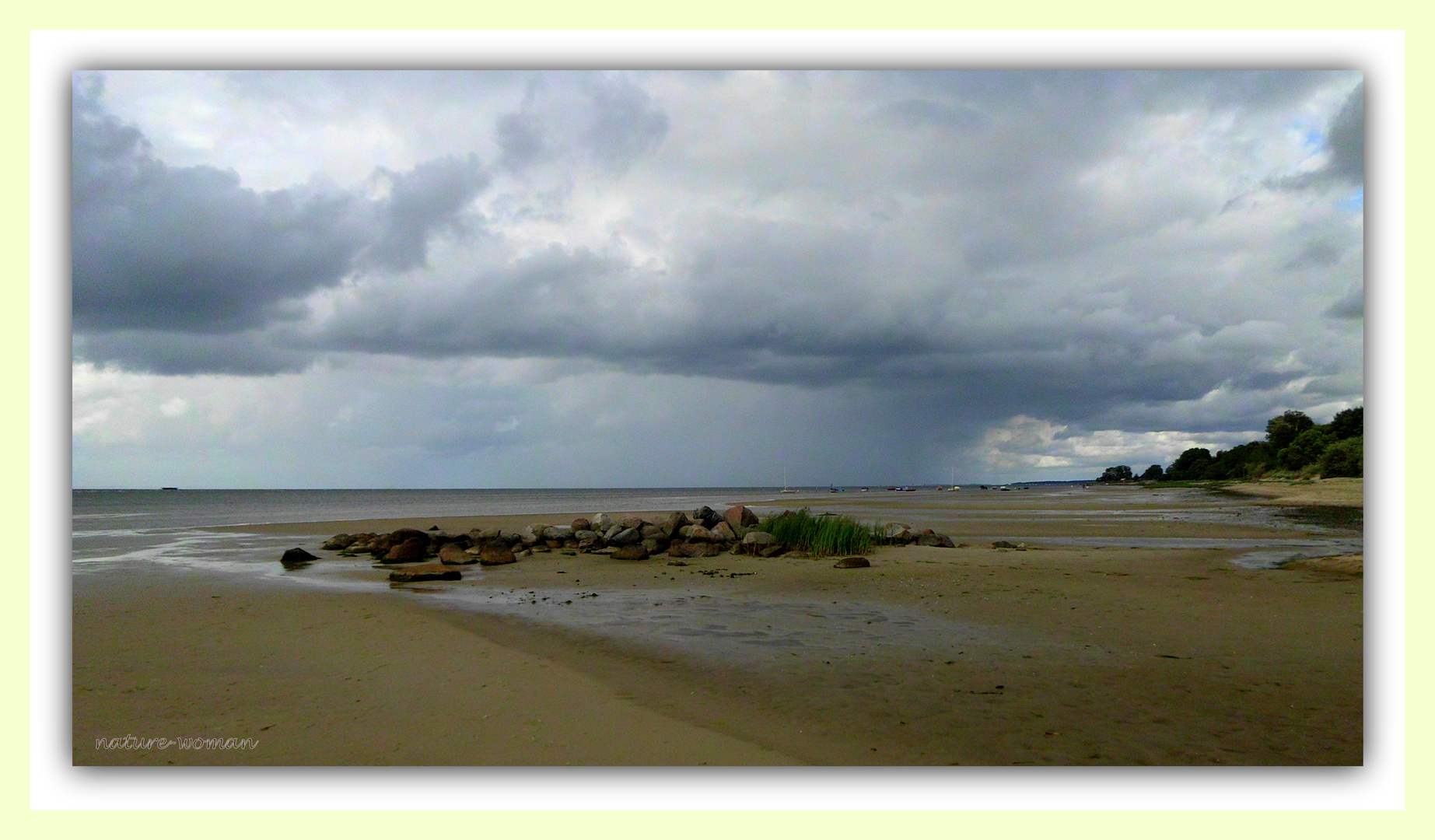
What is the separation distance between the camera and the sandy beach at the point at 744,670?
525 cm

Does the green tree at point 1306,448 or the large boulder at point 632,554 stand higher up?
the green tree at point 1306,448

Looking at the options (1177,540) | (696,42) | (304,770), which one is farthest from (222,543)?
(1177,540)

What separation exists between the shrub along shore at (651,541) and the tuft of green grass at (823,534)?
2cm

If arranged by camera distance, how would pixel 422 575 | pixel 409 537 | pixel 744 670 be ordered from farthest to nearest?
pixel 409 537 < pixel 422 575 < pixel 744 670

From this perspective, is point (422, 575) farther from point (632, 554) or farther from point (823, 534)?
point (823, 534)

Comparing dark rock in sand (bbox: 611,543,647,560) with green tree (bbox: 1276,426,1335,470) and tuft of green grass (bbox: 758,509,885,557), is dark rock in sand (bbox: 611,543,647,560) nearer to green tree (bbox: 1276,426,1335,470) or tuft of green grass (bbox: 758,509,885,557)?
tuft of green grass (bbox: 758,509,885,557)

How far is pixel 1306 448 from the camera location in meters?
77.4

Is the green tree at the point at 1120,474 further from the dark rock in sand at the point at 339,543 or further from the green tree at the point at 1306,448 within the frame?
the dark rock in sand at the point at 339,543

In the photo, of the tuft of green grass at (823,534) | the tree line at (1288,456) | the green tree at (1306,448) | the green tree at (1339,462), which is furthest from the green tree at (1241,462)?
the tuft of green grass at (823,534)

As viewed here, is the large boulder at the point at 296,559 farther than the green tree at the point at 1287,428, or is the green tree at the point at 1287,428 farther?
the green tree at the point at 1287,428

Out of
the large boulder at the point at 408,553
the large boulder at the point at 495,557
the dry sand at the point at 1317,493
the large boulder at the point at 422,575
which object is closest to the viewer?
the large boulder at the point at 422,575

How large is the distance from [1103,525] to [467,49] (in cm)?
3490

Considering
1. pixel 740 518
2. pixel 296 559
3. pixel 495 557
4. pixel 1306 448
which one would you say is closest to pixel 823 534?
pixel 740 518

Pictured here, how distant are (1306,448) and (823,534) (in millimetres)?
86933
